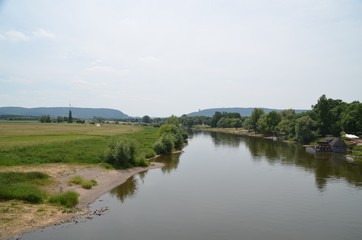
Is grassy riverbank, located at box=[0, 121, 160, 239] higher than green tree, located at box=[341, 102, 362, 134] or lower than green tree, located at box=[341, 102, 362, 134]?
lower

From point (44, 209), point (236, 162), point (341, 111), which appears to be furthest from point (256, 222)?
point (341, 111)

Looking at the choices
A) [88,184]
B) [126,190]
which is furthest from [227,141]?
[88,184]

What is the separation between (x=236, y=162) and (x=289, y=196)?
2645 centimetres

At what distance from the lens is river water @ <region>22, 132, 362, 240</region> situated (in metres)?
25.5

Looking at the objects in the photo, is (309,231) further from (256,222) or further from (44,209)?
(44,209)

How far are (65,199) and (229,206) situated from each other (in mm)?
15661

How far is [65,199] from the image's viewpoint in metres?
31.5

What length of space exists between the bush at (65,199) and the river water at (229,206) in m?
2.01

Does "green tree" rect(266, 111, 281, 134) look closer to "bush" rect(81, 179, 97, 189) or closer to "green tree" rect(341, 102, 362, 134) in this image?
"green tree" rect(341, 102, 362, 134)

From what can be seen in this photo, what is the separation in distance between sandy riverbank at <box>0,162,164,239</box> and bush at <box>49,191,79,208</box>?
718 millimetres

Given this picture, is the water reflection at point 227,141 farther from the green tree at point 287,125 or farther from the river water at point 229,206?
the river water at point 229,206

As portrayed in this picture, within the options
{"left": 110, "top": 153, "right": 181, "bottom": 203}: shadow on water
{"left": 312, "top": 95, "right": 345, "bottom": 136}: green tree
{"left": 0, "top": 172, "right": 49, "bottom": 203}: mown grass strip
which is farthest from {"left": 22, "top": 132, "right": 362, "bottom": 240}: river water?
{"left": 312, "top": 95, "right": 345, "bottom": 136}: green tree

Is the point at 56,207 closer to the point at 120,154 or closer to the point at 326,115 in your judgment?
the point at 120,154

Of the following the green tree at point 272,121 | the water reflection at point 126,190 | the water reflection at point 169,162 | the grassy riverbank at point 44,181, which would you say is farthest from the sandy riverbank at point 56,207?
the green tree at point 272,121
